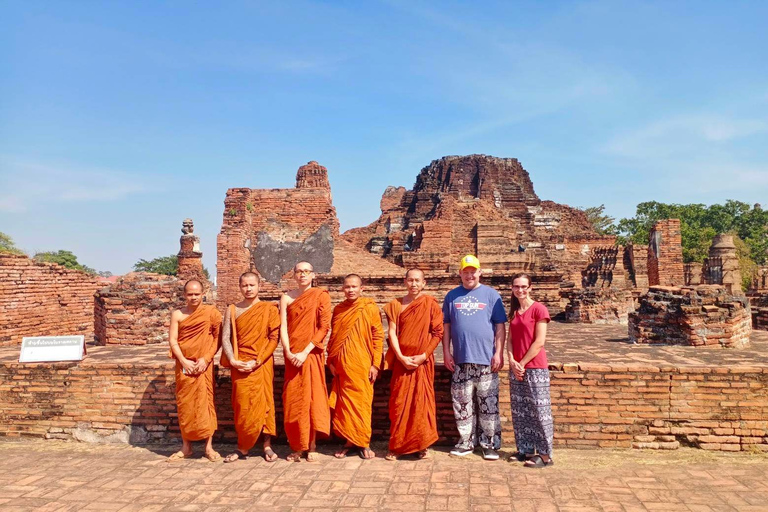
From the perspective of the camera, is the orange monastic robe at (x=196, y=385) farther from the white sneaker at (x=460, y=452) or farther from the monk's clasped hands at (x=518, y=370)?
the monk's clasped hands at (x=518, y=370)

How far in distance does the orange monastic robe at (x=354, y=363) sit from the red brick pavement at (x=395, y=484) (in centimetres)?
24

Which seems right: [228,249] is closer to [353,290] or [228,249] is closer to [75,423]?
[75,423]

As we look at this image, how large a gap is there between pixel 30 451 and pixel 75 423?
36 cm

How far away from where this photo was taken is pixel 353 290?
3.92m

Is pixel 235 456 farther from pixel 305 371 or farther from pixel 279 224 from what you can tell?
pixel 279 224

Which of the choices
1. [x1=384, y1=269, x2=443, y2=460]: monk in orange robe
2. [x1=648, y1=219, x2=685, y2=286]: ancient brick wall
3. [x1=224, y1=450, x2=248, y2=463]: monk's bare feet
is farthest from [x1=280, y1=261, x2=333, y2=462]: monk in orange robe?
[x1=648, y1=219, x2=685, y2=286]: ancient brick wall

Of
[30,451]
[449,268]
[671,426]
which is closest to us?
[671,426]

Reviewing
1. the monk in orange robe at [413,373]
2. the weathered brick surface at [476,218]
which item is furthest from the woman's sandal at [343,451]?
the weathered brick surface at [476,218]

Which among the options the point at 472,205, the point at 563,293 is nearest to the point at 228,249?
the point at 563,293

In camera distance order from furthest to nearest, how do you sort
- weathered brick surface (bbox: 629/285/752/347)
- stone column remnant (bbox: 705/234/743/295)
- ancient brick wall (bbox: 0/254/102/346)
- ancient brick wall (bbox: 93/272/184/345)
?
1. stone column remnant (bbox: 705/234/743/295)
2. ancient brick wall (bbox: 0/254/102/346)
3. ancient brick wall (bbox: 93/272/184/345)
4. weathered brick surface (bbox: 629/285/752/347)

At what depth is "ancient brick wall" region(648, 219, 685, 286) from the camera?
1825 cm

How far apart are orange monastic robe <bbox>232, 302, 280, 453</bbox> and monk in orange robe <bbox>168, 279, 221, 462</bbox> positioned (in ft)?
0.68

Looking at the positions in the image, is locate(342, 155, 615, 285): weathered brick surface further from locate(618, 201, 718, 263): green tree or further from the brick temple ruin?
locate(618, 201, 718, 263): green tree

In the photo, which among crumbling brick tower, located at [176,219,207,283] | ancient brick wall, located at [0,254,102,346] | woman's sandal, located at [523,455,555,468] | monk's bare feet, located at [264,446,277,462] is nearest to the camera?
woman's sandal, located at [523,455,555,468]
